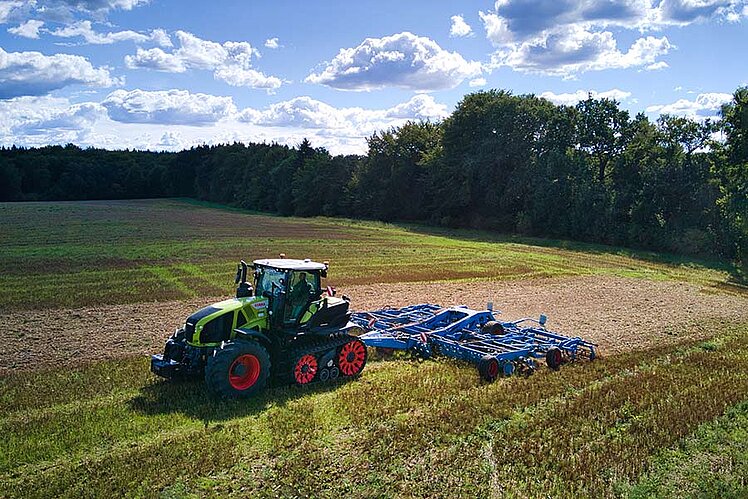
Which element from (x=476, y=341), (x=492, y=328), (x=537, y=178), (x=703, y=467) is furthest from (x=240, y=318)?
(x=537, y=178)

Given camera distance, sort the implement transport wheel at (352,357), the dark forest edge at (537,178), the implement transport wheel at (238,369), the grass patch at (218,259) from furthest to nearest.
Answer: the dark forest edge at (537,178), the grass patch at (218,259), the implement transport wheel at (352,357), the implement transport wheel at (238,369)

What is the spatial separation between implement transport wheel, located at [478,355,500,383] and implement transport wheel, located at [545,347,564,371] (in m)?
1.45

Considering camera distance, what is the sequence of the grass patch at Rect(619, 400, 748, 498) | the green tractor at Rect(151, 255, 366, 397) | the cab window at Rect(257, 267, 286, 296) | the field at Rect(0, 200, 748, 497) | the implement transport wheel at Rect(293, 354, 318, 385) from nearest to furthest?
1. the grass patch at Rect(619, 400, 748, 498)
2. the field at Rect(0, 200, 748, 497)
3. the green tractor at Rect(151, 255, 366, 397)
4. the implement transport wheel at Rect(293, 354, 318, 385)
5. the cab window at Rect(257, 267, 286, 296)

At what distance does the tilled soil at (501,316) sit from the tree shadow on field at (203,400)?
298 cm

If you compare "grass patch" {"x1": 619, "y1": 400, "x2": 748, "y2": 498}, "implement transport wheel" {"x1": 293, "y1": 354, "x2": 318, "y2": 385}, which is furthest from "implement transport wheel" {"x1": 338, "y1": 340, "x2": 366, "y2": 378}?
"grass patch" {"x1": 619, "y1": 400, "x2": 748, "y2": 498}

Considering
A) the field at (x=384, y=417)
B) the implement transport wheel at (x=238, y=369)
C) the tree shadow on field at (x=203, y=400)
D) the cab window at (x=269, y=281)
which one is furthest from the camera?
the cab window at (x=269, y=281)

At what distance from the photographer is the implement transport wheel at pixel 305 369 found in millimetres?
10523

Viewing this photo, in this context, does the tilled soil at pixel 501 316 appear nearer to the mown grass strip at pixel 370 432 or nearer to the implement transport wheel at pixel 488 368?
the mown grass strip at pixel 370 432

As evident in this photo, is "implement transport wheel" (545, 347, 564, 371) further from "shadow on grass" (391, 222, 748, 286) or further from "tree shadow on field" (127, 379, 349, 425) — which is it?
"shadow on grass" (391, 222, 748, 286)

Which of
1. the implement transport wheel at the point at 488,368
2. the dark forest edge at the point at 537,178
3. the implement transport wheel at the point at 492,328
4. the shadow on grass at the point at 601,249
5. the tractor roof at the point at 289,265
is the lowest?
the implement transport wheel at the point at 488,368

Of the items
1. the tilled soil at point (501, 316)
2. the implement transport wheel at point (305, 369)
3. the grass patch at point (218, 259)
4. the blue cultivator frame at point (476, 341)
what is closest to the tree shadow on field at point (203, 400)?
the implement transport wheel at point (305, 369)

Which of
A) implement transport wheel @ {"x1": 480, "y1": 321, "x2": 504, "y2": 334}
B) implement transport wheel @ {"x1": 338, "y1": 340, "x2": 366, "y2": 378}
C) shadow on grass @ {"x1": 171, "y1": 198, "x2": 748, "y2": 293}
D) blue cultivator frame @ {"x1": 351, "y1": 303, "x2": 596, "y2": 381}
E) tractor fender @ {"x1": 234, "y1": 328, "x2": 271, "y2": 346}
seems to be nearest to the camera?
tractor fender @ {"x1": 234, "y1": 328, "x2": 271, "y2": 346}

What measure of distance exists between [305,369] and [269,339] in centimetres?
83

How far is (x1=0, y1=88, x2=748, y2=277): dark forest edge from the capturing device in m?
38.2
